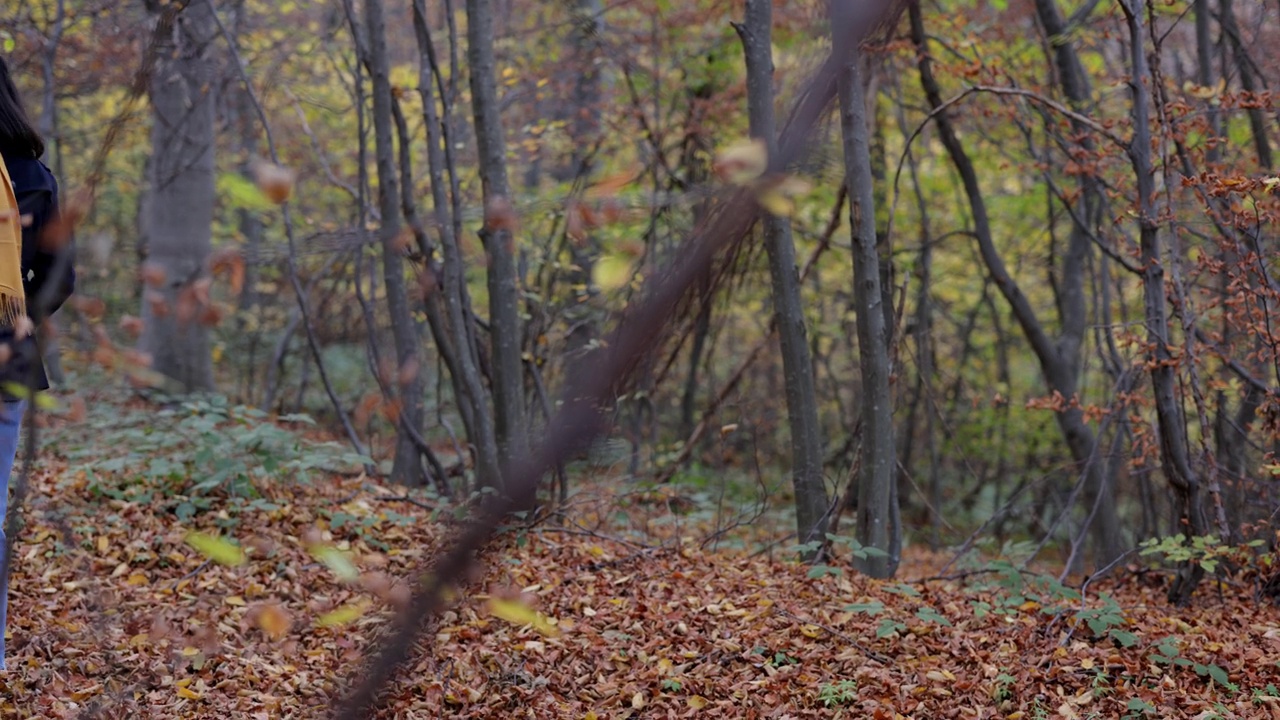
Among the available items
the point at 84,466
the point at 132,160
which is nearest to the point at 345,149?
the point at 132,160

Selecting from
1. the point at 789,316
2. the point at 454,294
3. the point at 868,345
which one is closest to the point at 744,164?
the point at 868,345

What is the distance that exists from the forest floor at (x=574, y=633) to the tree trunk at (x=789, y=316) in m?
0.51

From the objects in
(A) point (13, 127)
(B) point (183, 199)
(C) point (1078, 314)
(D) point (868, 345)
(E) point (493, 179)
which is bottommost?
(D) point (868, 345)

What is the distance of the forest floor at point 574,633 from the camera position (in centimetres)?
355

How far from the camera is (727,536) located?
25.6 ft

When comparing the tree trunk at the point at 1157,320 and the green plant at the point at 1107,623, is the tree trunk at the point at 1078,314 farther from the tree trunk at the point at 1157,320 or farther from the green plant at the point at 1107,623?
the green plant at the point at 1107,623

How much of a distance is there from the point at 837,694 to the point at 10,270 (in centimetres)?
296

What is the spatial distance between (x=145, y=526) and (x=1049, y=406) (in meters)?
4.76

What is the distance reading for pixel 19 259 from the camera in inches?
106

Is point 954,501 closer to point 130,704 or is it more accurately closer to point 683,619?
point 683,619

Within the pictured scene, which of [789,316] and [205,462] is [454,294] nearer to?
[205,462]

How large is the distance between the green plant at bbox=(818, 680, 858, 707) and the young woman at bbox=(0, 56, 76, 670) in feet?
8.58

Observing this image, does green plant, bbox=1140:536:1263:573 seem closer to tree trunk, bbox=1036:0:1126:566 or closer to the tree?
tree trunk, bbox=1036:0:1126:566

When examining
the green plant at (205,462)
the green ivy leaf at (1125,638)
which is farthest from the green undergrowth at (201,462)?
the green ivy leaf at (1125,638)
